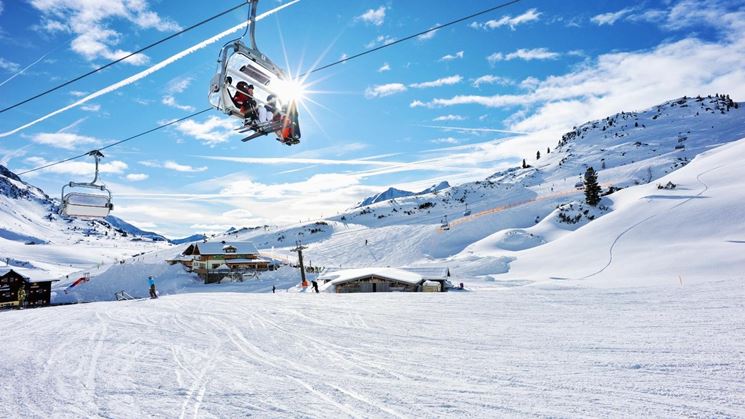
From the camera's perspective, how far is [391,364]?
7.93m

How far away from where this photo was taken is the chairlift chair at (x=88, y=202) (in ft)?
42.8

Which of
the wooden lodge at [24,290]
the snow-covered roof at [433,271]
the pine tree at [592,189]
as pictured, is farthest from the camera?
the pine tree at [592,189]

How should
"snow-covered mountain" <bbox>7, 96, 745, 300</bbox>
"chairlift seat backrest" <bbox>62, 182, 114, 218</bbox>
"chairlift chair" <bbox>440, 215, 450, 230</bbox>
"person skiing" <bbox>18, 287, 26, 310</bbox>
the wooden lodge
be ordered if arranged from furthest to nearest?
"chairlift chair" <bbox>440, 215, 450, 230</bbox>
"snow-covered mountain" <bbox>7, 96, 745, 300</bbox>
the wooden lodge
"person skiing" <bbox>18, 287, 26, 310</bbox>
"chairlift seat backrest" <bbox>62, 182, 114, 218</bbox>

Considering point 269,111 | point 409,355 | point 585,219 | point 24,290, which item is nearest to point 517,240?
point 585,219

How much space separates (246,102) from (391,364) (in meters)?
6.01

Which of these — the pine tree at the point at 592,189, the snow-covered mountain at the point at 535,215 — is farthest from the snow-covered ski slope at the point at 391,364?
the pine tree at the point at 592,189

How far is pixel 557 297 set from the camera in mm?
17500

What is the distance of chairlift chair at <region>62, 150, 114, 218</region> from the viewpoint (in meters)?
13.1

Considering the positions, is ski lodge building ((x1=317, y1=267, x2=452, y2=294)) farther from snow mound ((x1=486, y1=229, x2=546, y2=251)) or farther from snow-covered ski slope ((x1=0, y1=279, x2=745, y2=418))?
snow-covered ski slope ((x1=0, y1=279, x2=745, y2=418))

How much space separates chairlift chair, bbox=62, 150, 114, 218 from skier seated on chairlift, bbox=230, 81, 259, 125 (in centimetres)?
837

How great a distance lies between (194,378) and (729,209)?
42654mm

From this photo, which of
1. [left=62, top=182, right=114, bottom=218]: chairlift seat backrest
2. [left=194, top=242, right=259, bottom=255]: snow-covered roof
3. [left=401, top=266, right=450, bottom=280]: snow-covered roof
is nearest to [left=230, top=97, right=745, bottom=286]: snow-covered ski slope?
[left=401, top=266, right=450, bottom=280]: snow-covered roof

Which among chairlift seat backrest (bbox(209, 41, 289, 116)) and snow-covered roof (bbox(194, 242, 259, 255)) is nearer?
chairlift seat backrest (bbox(209, 41, 289, 116))

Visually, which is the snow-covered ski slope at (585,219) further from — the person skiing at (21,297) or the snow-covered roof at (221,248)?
the person skiing at (21,297)
